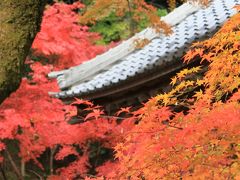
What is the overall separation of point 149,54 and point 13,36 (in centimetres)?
299

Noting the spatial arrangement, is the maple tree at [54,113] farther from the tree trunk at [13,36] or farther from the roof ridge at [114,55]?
the tree trunk at [13,36]

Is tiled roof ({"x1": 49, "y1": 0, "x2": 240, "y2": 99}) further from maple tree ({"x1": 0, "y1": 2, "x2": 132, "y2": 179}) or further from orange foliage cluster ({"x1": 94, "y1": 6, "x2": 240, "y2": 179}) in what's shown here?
orange foliage cluster ({"x1": 94, "y1": 6, "x2": 240, "y2": 179})

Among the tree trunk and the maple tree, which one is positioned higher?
the tree trunk

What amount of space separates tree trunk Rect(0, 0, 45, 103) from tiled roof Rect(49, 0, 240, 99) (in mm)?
2246

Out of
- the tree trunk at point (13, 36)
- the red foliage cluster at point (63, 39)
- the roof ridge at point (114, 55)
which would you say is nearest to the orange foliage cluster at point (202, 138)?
the tree trunk at point (13, 36)

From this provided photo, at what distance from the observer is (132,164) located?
4.04m

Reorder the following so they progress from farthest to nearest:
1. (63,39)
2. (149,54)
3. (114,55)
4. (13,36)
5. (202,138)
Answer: (63,39) < (114,55) < (149,54) < (13,36) < (202,138)

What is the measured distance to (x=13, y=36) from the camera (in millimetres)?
3658

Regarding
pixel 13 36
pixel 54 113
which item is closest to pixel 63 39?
pixel 54 113

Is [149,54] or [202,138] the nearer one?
[202,138]

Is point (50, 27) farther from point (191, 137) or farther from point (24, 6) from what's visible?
point (191, 137)

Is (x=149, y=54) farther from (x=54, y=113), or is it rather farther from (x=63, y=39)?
(x=63, y=39)

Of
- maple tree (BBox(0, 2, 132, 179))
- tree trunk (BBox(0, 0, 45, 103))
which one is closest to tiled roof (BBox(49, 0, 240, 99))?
maple tree (BBox(0, 2, 132, 179))

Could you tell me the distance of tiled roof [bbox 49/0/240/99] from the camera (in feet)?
19.2
